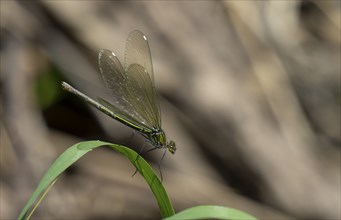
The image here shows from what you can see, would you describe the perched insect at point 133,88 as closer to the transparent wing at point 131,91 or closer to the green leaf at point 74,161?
the transparent wing at point 131,91

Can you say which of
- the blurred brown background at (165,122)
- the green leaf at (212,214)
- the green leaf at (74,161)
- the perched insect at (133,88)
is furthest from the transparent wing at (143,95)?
the blurred brown background at (165,122)

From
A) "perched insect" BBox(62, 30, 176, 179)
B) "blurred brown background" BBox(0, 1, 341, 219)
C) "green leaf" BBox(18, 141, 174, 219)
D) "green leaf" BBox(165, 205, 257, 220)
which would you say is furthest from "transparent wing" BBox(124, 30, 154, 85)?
"blurred brown background" BBox(0, 1, 341, 219)

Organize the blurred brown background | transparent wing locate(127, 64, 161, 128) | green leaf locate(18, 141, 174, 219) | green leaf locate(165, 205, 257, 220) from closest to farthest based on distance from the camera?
green leaf locate(165, 205, 257, 220)
green leaf locate(18, 141, 174, 219)
transparent wing locate(127, 64, 161, 128)
the blurred brown background

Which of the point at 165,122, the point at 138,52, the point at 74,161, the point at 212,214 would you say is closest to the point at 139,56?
the point at 138,52

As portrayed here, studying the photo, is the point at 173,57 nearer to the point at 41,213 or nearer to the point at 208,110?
the point at 208,110

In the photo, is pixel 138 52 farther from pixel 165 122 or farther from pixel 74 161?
pixel 165 122

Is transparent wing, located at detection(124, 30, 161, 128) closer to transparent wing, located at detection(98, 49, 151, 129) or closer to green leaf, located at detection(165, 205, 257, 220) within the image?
transparent wing, located at detection(98, 49, 151, 129)

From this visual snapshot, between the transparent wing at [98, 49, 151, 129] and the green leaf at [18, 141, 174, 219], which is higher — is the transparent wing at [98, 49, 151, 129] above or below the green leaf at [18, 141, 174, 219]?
above
